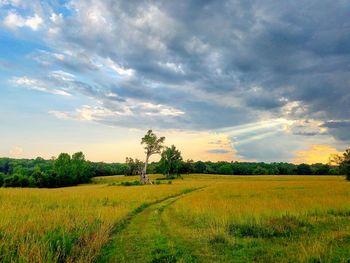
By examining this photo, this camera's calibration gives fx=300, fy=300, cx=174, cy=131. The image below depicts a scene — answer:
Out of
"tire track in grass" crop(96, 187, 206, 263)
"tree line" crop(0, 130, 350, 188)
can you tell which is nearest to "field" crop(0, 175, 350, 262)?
"tire track in grass" crop(96, 187, 206, 263)

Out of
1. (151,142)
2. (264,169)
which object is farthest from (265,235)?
(264,169)

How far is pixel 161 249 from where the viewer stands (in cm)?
1043

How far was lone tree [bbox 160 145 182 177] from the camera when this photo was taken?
331ft

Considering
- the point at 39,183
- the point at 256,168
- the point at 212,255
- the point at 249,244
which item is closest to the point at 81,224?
the point at 212,255

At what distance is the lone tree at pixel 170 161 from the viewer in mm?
100750

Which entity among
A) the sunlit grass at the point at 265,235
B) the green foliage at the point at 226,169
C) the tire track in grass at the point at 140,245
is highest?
the green foliage at the point at 226,169

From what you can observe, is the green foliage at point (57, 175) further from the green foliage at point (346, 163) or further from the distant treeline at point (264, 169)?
the green foliage at point (346, 163)

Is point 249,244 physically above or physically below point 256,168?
below

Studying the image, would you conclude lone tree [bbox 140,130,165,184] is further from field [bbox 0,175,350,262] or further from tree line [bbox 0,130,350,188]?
field [bbox 0,175,350,262]

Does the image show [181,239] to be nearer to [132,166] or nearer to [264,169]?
[132,166]

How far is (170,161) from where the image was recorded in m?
101

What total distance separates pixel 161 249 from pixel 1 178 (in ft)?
279

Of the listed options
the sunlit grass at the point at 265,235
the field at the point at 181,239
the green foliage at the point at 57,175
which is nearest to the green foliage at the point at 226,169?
the green foliage at the point at 57,175

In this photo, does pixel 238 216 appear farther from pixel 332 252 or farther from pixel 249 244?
pixel 332 252
